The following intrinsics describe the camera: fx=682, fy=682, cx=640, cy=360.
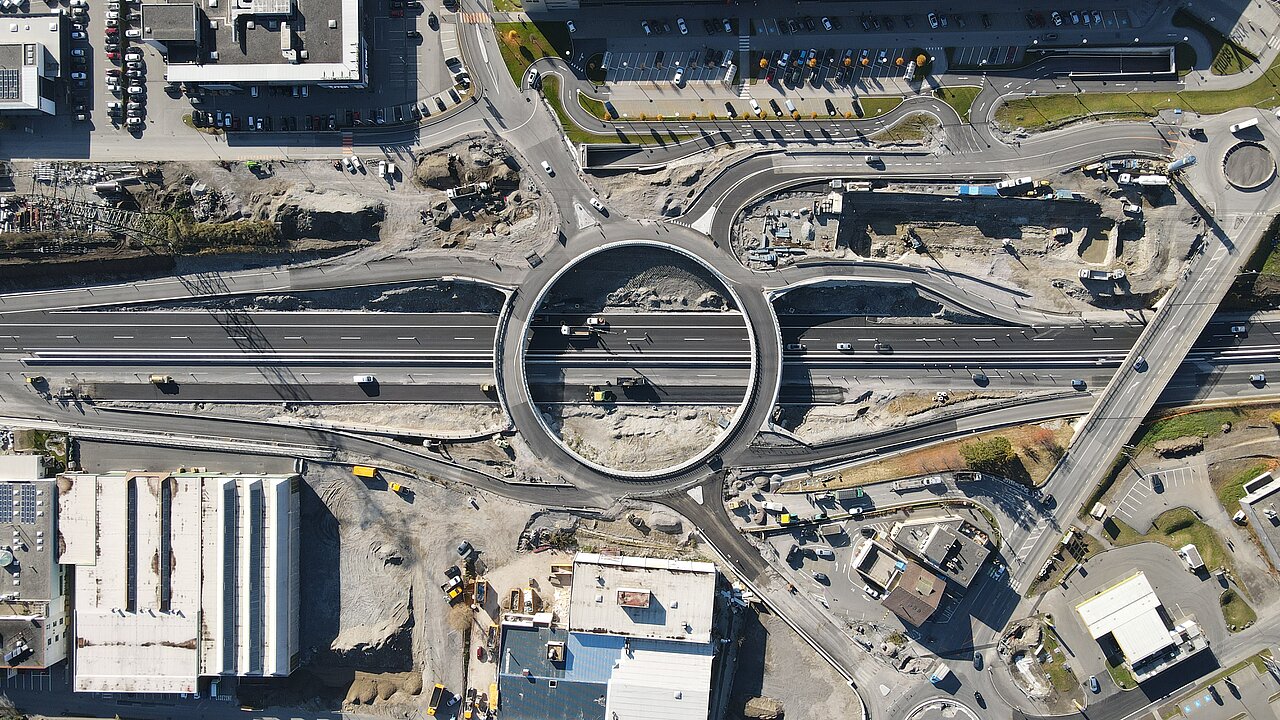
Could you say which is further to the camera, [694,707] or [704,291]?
[704,291]

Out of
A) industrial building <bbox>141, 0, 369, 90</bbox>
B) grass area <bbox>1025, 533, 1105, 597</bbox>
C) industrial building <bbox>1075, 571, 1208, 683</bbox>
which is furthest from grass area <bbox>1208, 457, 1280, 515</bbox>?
industrial building <bbox>141, 0, 369, 90</bbox>

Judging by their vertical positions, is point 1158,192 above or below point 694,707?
above

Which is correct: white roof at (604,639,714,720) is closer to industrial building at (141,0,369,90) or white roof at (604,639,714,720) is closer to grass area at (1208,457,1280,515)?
grass area at (1208,457,1280,515)

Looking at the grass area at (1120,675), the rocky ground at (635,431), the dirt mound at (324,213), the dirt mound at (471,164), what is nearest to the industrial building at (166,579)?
the dirt mound at (324,213)

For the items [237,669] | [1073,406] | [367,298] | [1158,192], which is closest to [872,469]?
[1073,406]

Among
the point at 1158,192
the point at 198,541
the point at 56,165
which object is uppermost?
the point at 56,165

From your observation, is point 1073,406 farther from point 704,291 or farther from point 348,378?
point 348,378

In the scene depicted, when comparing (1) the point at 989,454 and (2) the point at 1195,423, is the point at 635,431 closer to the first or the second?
(1) the point at 989,454

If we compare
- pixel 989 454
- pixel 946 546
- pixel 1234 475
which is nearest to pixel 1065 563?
pixel 946 546
